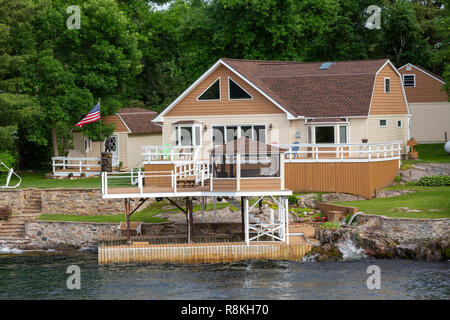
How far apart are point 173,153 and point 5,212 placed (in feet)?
31.5

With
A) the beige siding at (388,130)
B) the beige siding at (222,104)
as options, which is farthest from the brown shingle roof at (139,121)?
the beige siding at (388,130)

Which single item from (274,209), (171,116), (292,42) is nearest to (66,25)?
(171,116)

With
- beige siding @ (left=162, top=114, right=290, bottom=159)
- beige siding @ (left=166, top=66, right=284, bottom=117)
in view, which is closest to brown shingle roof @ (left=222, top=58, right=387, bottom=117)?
beige siding @ (left=166, top=66, right=284, bottom=117)

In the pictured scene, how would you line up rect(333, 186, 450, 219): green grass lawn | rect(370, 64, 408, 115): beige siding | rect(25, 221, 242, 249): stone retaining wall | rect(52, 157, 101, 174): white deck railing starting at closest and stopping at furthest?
rect(333, 186, 450, 219): green grass lawn < rect(25, 221, 242, 249): stone retaining wall < rect(370, 64, 408, 115): beige siding < rect(52, 157, 101, 174): white deck railing

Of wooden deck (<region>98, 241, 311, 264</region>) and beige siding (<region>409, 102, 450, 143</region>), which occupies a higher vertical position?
beige siding (<region>409, 102, 450, 143</region>)

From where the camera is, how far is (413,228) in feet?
109

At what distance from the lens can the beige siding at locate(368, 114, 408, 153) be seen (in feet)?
147

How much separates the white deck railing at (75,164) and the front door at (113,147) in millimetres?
1370

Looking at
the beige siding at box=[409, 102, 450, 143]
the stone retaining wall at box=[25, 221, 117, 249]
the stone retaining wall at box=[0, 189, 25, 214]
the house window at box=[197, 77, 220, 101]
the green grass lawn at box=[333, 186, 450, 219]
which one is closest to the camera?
the green grass lawn at box=[333, 186, 450, 219]

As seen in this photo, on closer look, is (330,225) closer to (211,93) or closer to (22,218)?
(211,93)

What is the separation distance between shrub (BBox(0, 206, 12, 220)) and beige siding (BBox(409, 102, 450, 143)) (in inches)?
1275

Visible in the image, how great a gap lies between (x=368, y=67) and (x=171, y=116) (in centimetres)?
1243

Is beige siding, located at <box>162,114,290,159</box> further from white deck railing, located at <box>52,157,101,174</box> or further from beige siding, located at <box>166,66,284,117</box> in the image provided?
white deck railing, located at <box>52,157,101,174</box>

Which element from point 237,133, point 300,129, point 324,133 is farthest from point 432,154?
point 237,133
